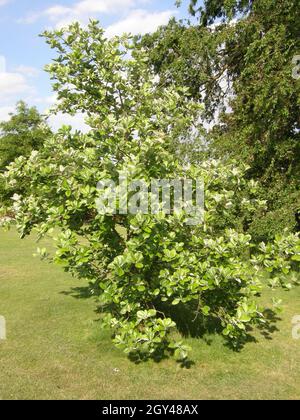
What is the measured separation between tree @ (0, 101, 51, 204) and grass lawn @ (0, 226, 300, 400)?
34909 millimetres

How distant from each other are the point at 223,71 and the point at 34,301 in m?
11.1

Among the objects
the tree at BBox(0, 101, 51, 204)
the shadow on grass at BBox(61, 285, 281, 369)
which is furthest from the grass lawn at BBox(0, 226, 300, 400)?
the tree at BBox(0, 101, 51, 204)

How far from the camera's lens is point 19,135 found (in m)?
44.8

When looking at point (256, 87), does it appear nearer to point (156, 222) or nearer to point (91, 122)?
point (91, 122)

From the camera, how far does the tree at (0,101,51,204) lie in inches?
1690

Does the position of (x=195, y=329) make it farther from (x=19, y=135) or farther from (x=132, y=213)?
(x=19, y=135)

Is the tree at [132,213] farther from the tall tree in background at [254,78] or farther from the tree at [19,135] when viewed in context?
the tree at [19,135]

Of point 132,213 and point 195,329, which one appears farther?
point 195,329

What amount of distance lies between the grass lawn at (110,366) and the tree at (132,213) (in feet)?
1.62

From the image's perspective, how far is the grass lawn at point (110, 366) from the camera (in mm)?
6363

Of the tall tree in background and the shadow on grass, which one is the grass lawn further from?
the tall tree in background

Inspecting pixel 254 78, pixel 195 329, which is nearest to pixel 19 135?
pixel 254 78

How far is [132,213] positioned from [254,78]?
8560 mm
